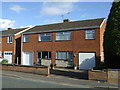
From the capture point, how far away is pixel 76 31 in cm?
2198

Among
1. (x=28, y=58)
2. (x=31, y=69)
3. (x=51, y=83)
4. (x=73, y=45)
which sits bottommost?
(x=51, y=83)

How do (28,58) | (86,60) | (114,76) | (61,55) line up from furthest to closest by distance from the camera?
(28,58) → (61,55) → (86,60) → (114,76)

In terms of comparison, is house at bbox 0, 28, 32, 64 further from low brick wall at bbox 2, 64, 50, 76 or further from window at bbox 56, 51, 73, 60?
low brick wall at bbox 2, 64, 50, 76

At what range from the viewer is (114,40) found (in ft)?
40.7

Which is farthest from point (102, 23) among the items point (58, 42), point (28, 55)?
point (28, 55)

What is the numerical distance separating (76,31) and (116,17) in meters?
9.55

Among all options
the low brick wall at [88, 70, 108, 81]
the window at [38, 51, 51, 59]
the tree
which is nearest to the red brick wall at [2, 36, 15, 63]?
the window at [38, 51, 51, 59]

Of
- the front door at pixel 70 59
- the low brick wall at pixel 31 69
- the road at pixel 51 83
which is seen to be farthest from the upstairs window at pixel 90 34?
the road at pixel 51 83

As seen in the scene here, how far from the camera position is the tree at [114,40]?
12275mm

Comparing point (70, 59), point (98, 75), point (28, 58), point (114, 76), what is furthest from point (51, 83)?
point (28, 58)

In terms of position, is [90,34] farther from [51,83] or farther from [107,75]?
[51,83]

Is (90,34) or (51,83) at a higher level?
(90,34)

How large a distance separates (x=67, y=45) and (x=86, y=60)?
10.7 ft

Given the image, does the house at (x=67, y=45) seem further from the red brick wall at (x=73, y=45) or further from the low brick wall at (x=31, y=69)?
the low brick wall at (x=31, y=69)
